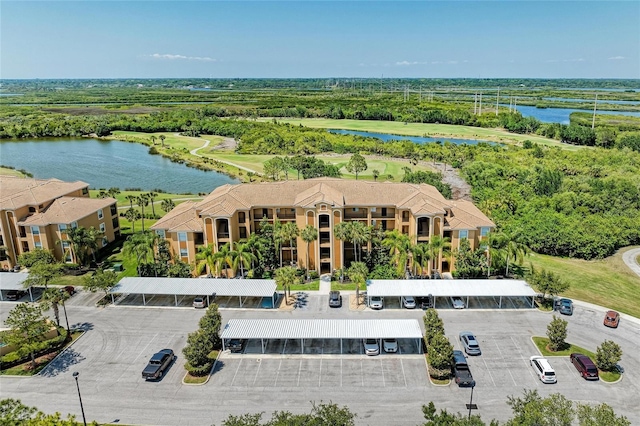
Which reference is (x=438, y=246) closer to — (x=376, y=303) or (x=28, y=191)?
(x=376, y=303)

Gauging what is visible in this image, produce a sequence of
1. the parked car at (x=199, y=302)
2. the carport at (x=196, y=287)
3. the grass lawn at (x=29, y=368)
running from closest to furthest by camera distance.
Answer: the grass lawn at (x=29, y=368), the carport at (x=196, y=287), the parked car at (x=199, y=302)

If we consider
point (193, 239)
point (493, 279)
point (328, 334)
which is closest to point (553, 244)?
point (493, 279)

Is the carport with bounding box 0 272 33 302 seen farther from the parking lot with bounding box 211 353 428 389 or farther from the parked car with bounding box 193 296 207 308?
the parking lot with bounding box 211 353 428 389

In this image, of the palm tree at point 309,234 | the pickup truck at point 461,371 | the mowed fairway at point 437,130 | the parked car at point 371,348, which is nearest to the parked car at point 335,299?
the palm tree at point 309,234

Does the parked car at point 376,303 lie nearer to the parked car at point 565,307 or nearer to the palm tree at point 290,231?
the palm tree at point 290,231

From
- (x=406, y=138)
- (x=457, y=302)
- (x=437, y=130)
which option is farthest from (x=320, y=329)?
(x=437, y=130)

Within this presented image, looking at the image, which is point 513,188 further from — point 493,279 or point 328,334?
point 328,334

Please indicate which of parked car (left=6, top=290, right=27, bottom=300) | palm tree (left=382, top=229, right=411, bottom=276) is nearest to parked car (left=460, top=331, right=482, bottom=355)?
palm tree (left=382, top=229, right=411, bottom=276)
